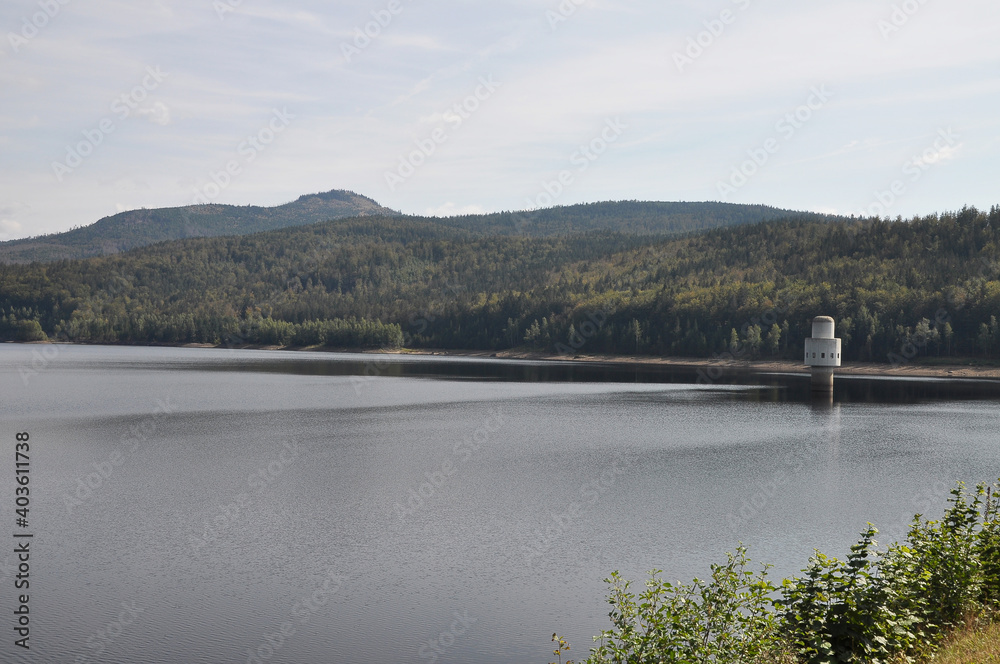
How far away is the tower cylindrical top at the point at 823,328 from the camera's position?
91000 millimetres

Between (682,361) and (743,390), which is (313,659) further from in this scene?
(682,361)

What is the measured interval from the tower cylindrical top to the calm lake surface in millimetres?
25235

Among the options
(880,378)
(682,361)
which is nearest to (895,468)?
(880,378)

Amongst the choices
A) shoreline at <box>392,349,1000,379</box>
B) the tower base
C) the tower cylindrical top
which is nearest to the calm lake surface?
the tower base

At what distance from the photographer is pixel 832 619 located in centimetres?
1274

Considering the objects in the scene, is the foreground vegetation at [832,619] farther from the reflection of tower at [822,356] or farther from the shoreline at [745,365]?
the shoreline at [745,365]

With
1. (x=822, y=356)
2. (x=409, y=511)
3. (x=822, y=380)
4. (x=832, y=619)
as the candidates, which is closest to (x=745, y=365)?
(x=822, y=356)

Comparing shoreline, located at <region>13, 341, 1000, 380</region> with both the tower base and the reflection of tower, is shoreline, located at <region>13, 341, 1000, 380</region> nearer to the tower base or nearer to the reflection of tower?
the reflection of tower

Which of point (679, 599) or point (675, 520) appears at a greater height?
point (679, 599)

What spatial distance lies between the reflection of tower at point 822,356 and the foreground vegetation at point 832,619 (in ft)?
247

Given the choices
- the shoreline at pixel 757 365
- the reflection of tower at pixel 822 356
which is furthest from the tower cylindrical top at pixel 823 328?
the shoreline at pixel 757 365

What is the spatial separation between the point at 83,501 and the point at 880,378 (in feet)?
367

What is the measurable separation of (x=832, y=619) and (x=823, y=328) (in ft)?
280

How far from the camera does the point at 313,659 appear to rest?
53.5ft
